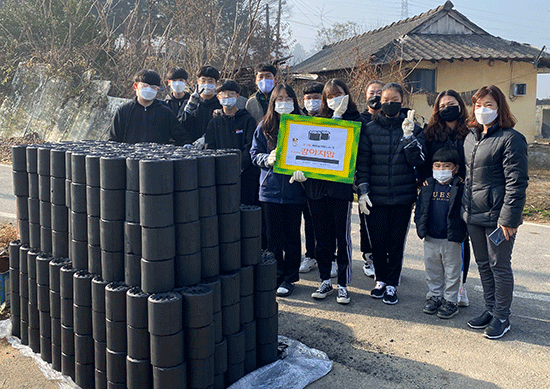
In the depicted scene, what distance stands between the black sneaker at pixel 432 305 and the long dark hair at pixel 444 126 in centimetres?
150

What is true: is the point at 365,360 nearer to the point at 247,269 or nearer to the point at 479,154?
the point at 247,269

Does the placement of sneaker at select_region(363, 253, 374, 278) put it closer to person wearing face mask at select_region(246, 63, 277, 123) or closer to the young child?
the young child

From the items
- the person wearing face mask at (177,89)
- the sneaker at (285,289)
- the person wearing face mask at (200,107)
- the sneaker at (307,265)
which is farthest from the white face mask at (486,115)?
the person wearing face mask at (177,89)

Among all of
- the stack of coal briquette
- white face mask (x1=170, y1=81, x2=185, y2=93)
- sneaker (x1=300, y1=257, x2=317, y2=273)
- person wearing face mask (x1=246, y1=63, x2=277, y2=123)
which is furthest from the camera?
white face mask (x1=170, y1=81, x2=185, y2=93)

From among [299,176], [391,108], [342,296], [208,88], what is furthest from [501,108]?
[208,88]

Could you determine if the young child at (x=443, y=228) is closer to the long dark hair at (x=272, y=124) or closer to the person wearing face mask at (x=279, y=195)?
the person wearing face mask at (x=279, y=195)

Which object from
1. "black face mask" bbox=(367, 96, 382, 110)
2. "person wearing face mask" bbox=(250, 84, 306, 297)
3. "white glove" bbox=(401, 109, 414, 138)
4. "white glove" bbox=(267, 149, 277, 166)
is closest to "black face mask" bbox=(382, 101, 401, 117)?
"white glove" bbox=(401, 109, 414, 138)

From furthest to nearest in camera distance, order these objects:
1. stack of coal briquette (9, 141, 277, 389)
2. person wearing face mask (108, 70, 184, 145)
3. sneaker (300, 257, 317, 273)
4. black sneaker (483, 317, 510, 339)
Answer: sneaker (300, 257, 317, 273), person wearing face mask (108, 70, 184, 145), black sneaker (483, 317, 510, 339), stack of coal briquette (9, 141, 277, 389)

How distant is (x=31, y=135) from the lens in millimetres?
15289

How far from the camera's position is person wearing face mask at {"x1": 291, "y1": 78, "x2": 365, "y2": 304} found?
4613mm

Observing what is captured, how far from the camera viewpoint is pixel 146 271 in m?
2.83

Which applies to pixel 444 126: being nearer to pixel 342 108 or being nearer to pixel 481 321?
pixel 342 108

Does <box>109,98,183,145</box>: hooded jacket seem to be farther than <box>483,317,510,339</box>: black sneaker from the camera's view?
Yes

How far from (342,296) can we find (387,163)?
135 cm
